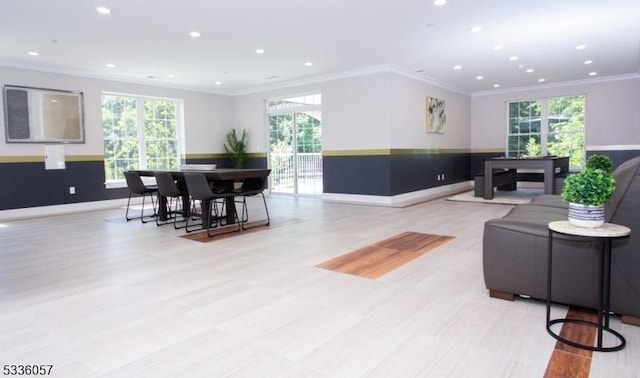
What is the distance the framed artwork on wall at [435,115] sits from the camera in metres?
8.74

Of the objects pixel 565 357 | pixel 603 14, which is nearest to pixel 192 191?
pixel 565 357

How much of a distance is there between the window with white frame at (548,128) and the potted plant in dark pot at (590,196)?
8.56 m

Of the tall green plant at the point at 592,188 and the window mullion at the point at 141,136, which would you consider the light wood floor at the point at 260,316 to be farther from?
the window mullion at the point at 141,136

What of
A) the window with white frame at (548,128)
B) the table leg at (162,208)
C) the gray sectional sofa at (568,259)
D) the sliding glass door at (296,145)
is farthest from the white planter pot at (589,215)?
the window with white frame at (548,128)

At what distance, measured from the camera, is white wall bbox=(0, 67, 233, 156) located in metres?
6.68

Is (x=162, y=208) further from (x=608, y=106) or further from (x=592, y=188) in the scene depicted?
(x=608, y=106)

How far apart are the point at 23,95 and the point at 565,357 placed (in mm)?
8091

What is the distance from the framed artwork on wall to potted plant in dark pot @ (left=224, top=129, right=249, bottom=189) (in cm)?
433

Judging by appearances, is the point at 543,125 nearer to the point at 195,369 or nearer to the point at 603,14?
the point at 603,14

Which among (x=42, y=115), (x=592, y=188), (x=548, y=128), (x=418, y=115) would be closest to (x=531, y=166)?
(x=418, y=115)

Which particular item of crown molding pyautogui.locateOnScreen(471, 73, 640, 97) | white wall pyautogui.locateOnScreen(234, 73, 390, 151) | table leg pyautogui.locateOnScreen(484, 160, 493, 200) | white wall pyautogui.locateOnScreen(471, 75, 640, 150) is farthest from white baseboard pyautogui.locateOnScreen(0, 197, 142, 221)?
white wall pyautogui.locateOnScreen(471, 75, 640, 150)

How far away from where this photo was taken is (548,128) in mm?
9883

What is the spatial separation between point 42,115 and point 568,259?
789 centimetres

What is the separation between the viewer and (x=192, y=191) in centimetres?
507
